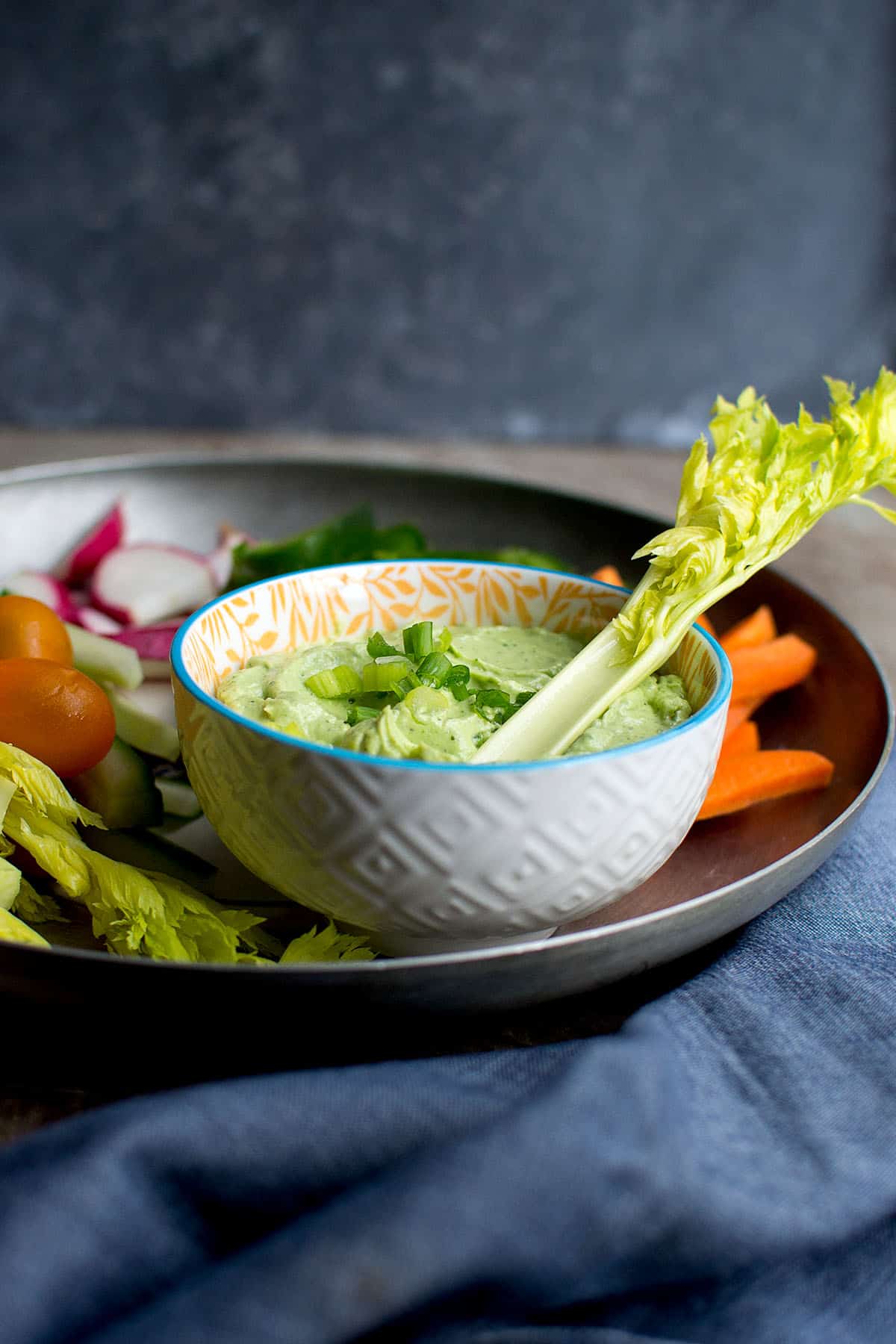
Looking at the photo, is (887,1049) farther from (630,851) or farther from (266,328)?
(266,328)

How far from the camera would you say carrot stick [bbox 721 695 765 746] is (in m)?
1.32

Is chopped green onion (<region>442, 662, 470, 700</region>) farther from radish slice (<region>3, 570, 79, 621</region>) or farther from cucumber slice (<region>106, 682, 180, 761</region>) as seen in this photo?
radish slice (<region>3, 570, 79, 621</region>)

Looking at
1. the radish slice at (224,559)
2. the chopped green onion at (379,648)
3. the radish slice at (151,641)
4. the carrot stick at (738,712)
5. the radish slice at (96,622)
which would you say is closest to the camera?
the chopped green onion at (379,648)

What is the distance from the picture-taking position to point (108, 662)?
4.42 feet

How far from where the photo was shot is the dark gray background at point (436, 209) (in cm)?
333

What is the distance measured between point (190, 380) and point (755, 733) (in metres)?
2.81

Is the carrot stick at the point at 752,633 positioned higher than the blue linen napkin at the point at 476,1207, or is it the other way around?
the carrot stick at the point at 752,633

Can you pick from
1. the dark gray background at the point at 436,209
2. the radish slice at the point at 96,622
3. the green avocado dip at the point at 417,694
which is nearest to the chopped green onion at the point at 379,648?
the green avocado dip at the point at 417,694

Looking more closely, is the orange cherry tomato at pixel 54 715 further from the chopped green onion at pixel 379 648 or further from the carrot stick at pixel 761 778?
the carrot stick at pixel 761 778

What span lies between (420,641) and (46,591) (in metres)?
0.73

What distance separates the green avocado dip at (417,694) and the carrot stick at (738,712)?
26 centimetres

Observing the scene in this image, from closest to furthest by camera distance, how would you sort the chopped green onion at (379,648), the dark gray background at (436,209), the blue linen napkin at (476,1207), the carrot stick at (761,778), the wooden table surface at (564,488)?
the blue linen napkin at (476,1207)
the wooden table surface at (564,488)
the chopped green onion at (379,648)
the carrot stick at (761,778)
the dark gray background at (436,209)

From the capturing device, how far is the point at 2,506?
1721 mm

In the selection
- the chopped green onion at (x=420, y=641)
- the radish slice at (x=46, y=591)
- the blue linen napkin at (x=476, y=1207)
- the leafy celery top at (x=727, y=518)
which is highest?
the leafy celery top at (x=727, y=518)
